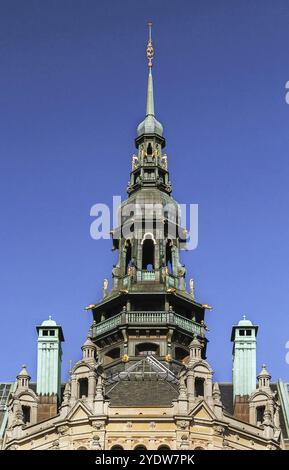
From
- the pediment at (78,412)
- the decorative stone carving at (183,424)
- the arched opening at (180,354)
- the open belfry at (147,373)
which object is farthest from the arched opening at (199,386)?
the arched opening at (180,354)

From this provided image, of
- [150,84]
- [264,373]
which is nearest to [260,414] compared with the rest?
[264,373]

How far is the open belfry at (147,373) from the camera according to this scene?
9888 cm

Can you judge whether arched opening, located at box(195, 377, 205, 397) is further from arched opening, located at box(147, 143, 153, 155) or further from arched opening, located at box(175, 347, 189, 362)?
arched opening, located at box(147, 143, 153, 155)

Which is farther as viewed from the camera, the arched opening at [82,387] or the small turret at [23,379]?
the small turret at [23,379]

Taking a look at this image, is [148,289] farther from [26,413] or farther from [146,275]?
[26,413]

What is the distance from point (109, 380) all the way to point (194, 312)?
39.6ft

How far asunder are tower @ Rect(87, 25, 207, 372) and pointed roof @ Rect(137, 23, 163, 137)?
311 centimetres

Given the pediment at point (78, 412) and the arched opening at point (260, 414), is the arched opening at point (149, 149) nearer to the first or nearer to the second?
the arched opening at point (260, 414)

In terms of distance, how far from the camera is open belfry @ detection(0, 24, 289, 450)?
324 ft

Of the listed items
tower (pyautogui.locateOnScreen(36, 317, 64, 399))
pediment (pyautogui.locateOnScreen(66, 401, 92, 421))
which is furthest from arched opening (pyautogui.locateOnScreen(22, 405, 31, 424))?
pediment (pyautogui.locateOnScreen(66, 401, 92, 421))

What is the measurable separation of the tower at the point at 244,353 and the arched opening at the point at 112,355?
27.2ft

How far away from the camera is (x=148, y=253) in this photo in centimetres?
11694
